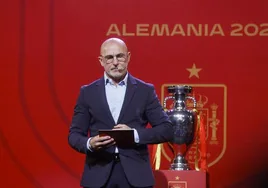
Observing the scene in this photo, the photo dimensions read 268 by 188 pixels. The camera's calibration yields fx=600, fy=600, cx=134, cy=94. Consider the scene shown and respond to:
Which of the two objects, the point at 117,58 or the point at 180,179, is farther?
the point at 180,179

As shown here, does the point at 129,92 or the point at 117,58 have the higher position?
the point at 117,58

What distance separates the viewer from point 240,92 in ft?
12.5

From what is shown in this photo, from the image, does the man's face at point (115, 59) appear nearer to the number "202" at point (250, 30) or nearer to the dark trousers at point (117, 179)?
→ the dark trousers at point (117, 179)

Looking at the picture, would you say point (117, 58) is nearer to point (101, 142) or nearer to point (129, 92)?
point (129, 92)

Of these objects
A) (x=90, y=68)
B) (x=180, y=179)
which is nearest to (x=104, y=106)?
(x=180, y=179)

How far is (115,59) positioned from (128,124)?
0.25m

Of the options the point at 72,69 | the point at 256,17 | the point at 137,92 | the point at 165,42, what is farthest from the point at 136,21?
the point at 137,92

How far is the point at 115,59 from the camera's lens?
224 cm

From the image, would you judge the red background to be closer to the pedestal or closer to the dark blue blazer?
the pedestal

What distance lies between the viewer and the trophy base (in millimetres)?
3260

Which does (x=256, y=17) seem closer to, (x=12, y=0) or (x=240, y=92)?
(x=240, y=92)

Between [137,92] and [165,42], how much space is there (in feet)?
5.42

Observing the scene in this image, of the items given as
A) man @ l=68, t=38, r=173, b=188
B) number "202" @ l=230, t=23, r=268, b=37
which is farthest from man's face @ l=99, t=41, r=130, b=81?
number "202" @ l=230, t=23, r=268, b=37

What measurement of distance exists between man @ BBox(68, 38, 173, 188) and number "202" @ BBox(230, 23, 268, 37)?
1670 mm
